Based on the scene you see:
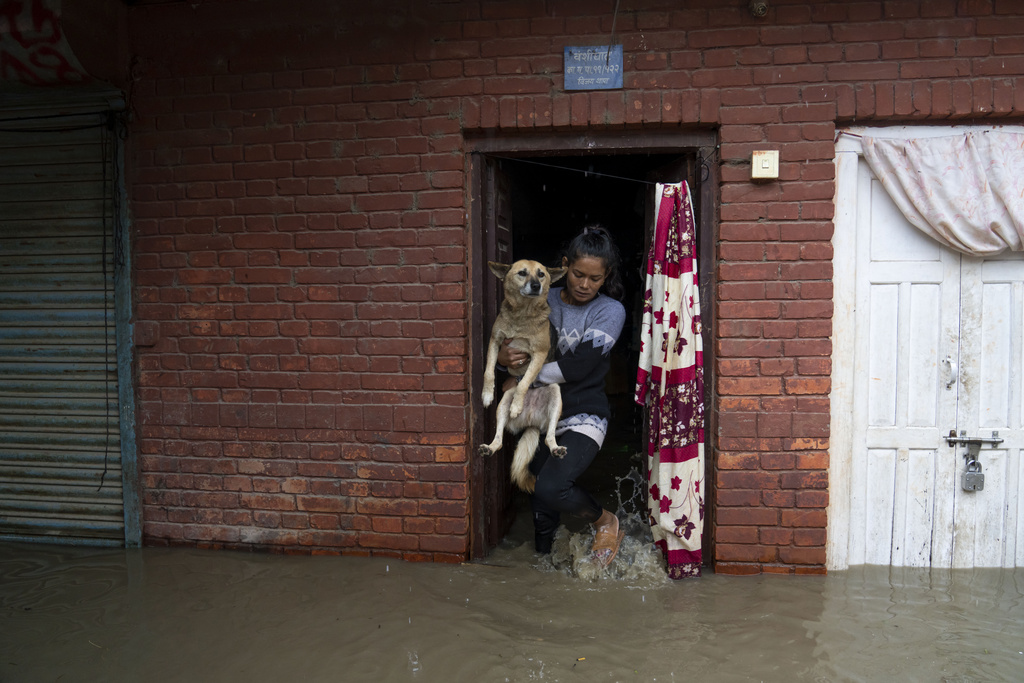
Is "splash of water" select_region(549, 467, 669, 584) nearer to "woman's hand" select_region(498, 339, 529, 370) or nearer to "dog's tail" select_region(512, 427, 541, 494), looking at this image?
"dog's tail" select_region(512, 427, 541, 494)

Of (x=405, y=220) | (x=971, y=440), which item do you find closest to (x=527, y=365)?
(x=405, y=220)

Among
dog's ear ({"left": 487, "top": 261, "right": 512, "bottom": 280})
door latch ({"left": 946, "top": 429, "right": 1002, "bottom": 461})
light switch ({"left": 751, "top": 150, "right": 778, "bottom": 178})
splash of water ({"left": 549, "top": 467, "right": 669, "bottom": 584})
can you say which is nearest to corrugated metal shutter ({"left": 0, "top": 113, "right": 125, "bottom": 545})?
dog's ear ({"left": 487, "top": 261, "right": 512, "bottom": 280})

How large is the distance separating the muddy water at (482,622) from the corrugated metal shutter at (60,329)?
17.4 inches

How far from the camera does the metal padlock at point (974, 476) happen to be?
3373 millimetres

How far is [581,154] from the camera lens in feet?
11.4

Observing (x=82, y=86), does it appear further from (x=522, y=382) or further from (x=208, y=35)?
(x=522, y=382)

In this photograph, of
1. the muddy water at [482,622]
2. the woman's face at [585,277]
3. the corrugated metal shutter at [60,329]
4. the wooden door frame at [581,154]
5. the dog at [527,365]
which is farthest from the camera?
the corrugated metal shutter at [60,329]

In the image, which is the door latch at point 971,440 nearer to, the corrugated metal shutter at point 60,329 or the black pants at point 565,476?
the black pants at point 565,476

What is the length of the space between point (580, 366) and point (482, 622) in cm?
135

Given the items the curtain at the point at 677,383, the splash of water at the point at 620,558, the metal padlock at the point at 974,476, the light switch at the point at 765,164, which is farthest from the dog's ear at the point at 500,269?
the metal padlock at the point at 974,476

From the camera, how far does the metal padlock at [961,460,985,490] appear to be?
3.37 metres

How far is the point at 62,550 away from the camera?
384cm

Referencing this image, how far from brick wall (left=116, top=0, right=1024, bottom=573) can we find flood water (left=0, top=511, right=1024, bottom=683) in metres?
0.29

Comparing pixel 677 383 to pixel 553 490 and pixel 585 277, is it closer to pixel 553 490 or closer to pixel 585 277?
pixel 585 277
